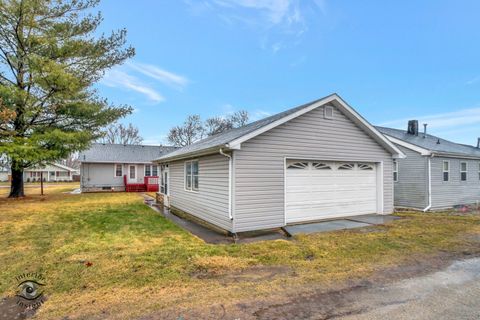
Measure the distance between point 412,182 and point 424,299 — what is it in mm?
11824

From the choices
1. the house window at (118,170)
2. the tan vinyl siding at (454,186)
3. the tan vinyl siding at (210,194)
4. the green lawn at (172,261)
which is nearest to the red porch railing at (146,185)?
the house window at (118,170)

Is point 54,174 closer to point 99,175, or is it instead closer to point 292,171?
point 99,175

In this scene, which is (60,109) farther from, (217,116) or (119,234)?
(217,116)

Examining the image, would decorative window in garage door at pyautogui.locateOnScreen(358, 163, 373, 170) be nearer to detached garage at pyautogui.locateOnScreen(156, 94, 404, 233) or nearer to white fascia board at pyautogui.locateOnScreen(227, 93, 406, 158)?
detached garage at pyautogui.locateOnScreen(156, 94, 404, 233)

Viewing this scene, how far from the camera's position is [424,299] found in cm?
376

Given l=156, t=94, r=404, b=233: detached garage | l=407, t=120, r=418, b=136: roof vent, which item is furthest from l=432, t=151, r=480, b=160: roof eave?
l=156, t=94, r=404, b=233: detached garage

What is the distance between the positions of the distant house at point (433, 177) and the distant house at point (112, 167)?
2020 centimetres

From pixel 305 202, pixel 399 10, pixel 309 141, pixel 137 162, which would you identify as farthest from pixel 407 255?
pixel 137 162

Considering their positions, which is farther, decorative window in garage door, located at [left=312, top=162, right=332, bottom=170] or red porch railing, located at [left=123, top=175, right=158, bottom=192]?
red porch railing, located at [left=123, top=175, right=158, bottom=192]

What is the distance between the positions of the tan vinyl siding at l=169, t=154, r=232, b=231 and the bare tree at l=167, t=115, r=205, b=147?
29897 millimetres

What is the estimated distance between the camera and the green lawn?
3.82 metres

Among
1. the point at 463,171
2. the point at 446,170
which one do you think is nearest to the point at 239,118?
the point at 463,171

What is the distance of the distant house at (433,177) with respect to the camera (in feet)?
43.1

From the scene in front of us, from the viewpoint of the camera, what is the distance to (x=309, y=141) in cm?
920
